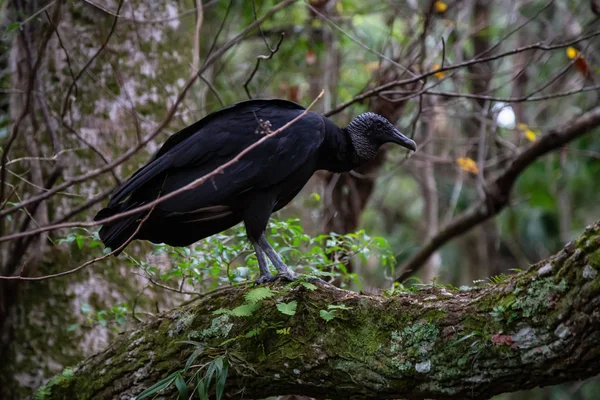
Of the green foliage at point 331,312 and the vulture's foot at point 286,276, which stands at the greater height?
the vulture's foot at point 286,276

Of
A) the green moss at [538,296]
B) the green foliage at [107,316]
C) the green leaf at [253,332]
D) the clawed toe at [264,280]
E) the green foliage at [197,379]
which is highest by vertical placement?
the green foliage at [107,316]

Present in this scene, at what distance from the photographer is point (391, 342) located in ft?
7.68

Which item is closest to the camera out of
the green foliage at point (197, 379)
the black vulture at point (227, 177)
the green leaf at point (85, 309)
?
the green foliage at point (197, 379)

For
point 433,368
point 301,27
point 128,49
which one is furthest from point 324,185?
point 433,368

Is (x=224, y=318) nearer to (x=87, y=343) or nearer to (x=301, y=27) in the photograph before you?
(x=87, y=343)

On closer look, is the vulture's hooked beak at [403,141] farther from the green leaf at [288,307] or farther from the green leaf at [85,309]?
the green leaf at [85,309]

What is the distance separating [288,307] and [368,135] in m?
1.19

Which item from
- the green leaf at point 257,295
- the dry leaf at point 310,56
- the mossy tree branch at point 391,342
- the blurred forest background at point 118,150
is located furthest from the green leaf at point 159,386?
the dry leaf at point 310,56

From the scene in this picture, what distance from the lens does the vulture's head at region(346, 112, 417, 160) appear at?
333 cm

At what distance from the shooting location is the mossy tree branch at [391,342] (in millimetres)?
1964

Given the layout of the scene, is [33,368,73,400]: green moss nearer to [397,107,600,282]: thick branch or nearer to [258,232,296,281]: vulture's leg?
[258,232,296,281]: vulture's leg

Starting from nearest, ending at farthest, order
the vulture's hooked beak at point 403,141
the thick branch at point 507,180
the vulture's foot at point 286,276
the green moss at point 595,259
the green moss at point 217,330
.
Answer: the green moss at point 595,259
the green moss at point 217,330
the vulture's foot at point 286,276
the vulture's hooked beak at point 403,141
the thick branch at point 507,180

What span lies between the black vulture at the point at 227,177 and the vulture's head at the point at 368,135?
0.15 meters

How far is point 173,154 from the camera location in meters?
2.91
